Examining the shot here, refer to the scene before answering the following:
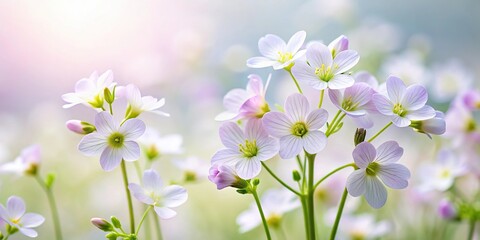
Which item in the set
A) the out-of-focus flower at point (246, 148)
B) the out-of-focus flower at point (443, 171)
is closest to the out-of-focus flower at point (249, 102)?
the out-of-focus flower at point (246, 148)

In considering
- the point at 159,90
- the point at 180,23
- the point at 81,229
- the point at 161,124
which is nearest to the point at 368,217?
the point at 81,229

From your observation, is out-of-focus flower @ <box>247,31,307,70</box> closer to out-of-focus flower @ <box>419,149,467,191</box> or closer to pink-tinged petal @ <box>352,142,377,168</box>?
pink-tinged petal @ <box>352,142,377,168</box>

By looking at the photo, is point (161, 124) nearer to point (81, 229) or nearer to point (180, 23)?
point (81, 229)

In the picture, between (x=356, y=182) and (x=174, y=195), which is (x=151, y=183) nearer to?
(x=174, y=195)

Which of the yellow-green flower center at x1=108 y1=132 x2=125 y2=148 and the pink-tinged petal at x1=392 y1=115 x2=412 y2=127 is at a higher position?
the yellow-green flower center at x1=108 y1=132 x2=125 y2=148

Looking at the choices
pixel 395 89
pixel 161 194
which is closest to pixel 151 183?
pixel 161 194

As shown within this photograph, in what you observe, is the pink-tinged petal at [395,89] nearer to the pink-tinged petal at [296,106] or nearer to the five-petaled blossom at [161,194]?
the pink-tinged petal at [296,106]

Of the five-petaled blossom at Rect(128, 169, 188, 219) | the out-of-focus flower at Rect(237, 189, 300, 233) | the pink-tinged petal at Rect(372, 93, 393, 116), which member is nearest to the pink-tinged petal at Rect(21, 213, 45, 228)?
the five-petaled blossom at Rect(128, 169, 188, 219)
